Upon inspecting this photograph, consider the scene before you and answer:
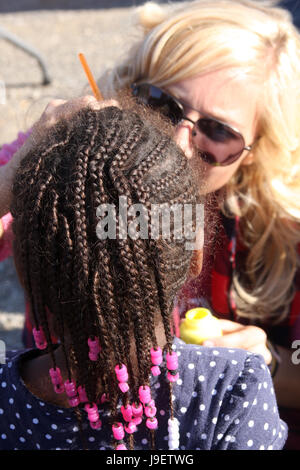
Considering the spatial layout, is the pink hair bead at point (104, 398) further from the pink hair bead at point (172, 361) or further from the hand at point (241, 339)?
the hand at point (241, 339)

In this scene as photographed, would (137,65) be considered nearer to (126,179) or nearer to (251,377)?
(126,179)

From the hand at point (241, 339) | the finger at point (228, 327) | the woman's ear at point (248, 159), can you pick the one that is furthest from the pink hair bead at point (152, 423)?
the woman's ear at point (248, 159)

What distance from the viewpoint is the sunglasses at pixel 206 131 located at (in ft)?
5.00

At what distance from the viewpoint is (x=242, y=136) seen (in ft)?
5.11

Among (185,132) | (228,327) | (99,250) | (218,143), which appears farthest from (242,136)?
(99,250)

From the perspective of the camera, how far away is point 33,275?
0.91 m

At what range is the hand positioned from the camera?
4.41 feet

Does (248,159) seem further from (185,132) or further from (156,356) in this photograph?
(156,356)

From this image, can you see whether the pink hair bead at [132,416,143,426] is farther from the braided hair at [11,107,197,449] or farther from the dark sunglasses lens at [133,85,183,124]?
the dark sunglasses lens at [133,85,183,124]

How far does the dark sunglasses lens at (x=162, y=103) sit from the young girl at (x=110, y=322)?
0.57 m

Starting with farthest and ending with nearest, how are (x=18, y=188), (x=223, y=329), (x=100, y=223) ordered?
(x=223, y=329) < (x=18, y=188) < (x=100, y=223)

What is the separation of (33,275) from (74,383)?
0.82 feet
